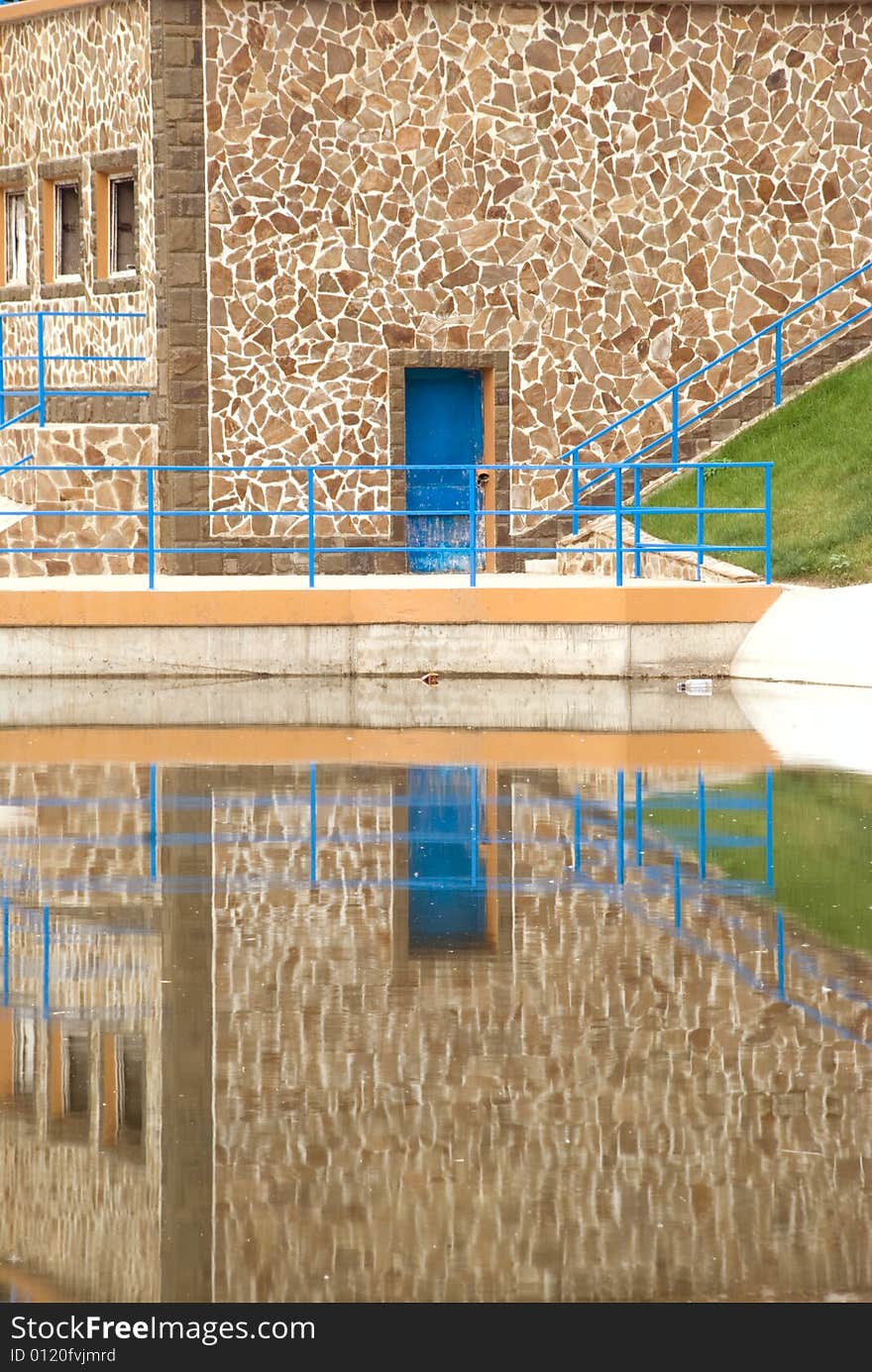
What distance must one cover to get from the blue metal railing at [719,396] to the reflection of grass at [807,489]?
52 centimetres

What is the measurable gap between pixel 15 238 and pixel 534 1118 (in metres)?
28.0

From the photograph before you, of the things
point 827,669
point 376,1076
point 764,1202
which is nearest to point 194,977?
point 376,1076

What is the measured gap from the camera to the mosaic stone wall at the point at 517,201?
97.5 ft

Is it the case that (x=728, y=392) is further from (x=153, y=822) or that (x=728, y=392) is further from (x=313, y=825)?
(x=153, y=822)

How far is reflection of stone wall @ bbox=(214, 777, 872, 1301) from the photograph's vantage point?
670cm

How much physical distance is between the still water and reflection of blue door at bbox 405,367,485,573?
15286 mm

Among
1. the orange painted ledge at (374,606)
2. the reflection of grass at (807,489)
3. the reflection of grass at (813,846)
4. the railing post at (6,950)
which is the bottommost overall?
the railing post at (6,950)

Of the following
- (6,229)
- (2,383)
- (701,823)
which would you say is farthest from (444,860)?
(6,229)

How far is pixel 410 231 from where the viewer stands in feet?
98.9

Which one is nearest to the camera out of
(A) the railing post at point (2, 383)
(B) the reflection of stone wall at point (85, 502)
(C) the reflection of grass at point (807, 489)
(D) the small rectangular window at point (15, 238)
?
(C) the reflection of grass at point (807, 489)

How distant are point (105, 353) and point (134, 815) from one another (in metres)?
17.5

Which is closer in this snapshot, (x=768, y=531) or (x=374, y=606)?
Result: (x=374, y=606)

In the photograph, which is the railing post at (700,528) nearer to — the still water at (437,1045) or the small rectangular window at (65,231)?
the still water at (437,1045)

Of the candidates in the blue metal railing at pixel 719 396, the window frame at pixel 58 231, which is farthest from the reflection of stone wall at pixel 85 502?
the blue metal railing at pixel 719 396
